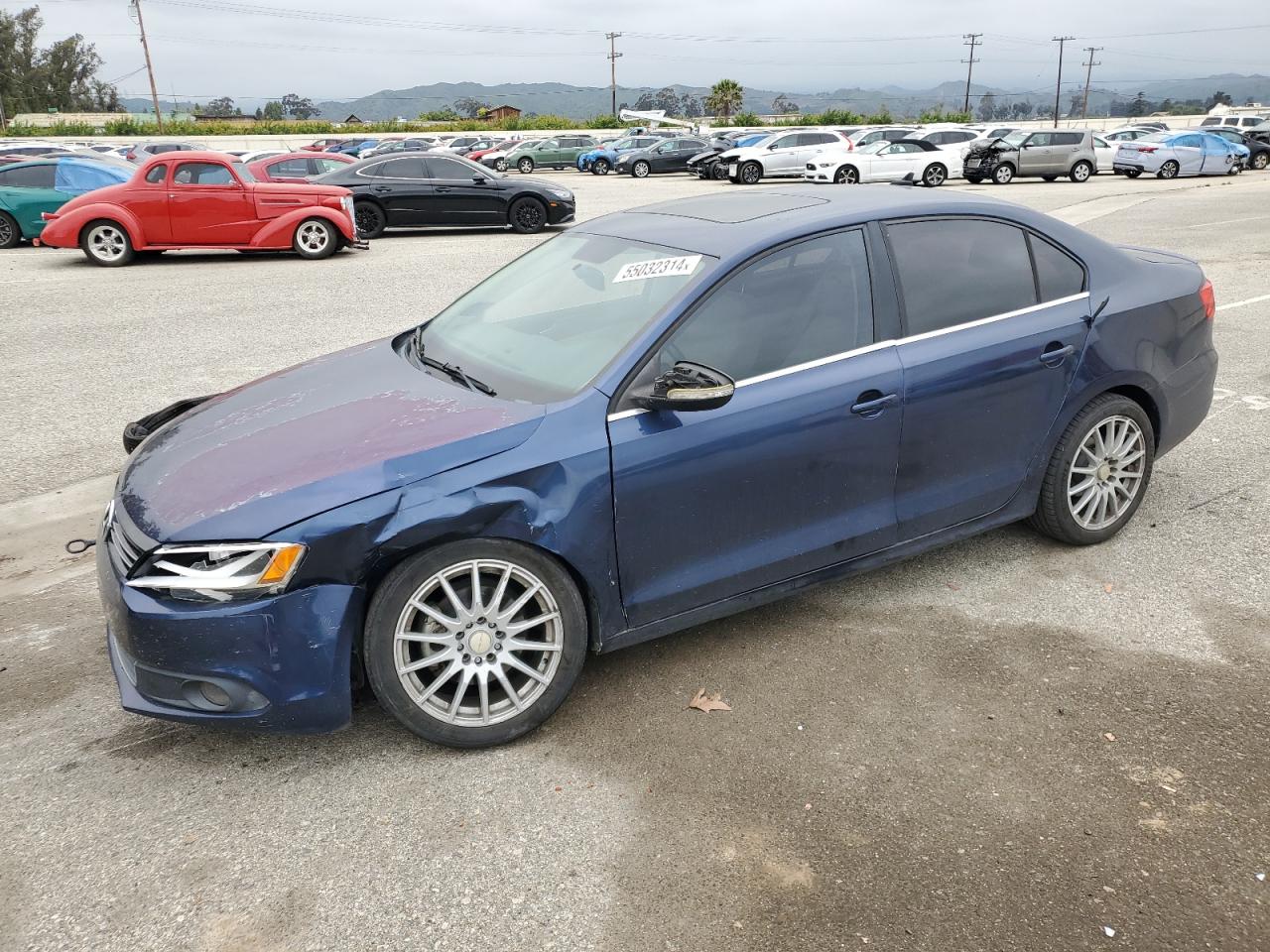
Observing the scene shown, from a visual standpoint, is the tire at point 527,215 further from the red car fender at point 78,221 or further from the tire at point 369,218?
the red car fender at point 78,221

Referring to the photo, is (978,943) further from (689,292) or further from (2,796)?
(2,796)

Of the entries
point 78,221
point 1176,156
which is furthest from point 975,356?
point 1176,156

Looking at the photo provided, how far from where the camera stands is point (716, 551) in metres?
3.54

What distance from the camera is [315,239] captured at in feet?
48.4

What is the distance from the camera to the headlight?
2.91 m

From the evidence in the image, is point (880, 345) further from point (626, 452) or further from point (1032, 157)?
point (1032, 157)

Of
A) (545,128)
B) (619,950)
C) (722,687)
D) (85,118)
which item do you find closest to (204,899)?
(619,950)

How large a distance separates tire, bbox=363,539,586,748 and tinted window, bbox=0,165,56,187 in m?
16.2

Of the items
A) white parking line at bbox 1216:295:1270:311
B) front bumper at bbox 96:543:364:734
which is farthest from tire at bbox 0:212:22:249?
white parking line at bbox 1216:295:1270:311

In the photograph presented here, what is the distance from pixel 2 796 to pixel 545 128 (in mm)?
65938

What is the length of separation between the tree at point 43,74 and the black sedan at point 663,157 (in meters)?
82.4

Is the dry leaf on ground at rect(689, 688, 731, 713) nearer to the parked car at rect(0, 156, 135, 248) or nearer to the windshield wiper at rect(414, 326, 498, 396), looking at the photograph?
the windshield wiper at rect(414, 326, 498, 396)

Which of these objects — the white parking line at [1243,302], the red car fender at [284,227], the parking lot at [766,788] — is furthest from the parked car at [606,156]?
the parking lot at [766,788]

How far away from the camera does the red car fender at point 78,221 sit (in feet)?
45.5
